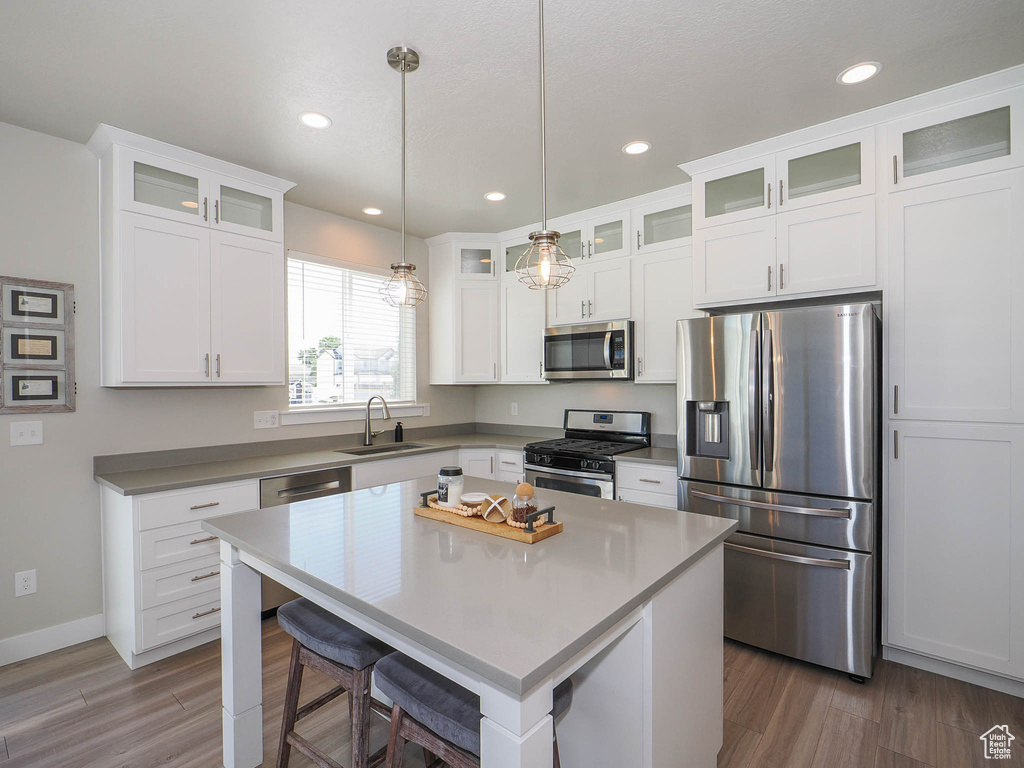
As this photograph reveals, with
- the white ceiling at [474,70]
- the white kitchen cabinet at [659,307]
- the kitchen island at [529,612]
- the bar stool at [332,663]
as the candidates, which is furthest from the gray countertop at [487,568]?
the white ceiling at [474,70]

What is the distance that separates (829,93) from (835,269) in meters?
0.79

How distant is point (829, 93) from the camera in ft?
7.33

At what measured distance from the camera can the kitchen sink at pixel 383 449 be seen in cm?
353

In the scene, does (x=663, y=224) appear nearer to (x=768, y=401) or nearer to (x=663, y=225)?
(x=663, y=225)

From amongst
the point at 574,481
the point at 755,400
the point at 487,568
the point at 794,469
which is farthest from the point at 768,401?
the point at 487,568

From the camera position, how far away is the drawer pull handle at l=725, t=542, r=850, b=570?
91.7 inches

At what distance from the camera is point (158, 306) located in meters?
2.63

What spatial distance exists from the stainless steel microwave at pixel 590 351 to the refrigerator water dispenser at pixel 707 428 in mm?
743

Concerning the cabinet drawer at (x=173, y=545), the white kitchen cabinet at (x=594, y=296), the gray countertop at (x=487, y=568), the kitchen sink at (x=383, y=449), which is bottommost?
the cabinet drawer at (x=173, y=545)

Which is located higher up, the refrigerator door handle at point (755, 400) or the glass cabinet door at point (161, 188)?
the glass cabinet door at point (161, 188)

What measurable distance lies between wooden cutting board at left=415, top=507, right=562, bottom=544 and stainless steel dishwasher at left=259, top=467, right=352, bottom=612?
1329 millimetres

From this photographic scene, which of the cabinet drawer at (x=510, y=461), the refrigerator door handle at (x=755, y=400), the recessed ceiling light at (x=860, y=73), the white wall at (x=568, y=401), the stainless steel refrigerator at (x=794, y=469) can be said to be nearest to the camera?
the recessed ceiling light at (x=860, y=73)

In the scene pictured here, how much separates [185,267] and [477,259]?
214 cm

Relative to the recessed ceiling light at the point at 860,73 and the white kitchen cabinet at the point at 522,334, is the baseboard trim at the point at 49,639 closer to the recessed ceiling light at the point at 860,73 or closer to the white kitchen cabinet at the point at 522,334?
the white kitchen cabinet at the point at 522,334
